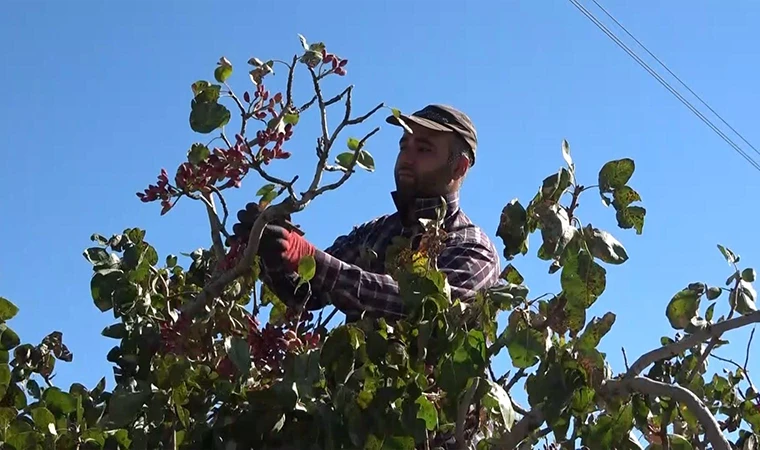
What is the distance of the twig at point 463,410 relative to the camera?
2074 millimetres

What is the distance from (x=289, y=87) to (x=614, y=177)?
67 cm

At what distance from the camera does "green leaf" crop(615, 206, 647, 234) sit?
220cm

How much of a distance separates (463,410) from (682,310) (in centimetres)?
49

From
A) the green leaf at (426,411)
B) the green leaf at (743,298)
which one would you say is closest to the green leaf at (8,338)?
the green leaf at (426,411)

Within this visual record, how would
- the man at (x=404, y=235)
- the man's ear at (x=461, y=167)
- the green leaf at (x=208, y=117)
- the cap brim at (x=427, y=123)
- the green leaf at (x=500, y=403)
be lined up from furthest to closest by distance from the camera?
the man's ear at (x=461, y=167) < the cap brim at (x=427, y=123) < the man at (x=404, y=235) < the green leaf at (x=208, y=117) < the green leaf at (x=500, y=403)

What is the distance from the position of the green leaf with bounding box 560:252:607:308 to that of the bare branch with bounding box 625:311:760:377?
7.2 inches

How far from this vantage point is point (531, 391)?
2.12 meters

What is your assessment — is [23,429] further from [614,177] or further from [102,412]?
[614,177]

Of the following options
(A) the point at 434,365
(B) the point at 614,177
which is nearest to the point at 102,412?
(A) the point at 434,365

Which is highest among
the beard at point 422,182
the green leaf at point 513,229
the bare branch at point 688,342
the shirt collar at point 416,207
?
the beard at point 422,182

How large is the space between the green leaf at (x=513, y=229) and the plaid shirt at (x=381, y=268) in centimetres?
36

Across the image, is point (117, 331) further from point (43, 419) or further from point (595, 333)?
point (595, 333)

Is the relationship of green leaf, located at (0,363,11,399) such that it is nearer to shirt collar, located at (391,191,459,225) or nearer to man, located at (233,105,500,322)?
man, located at (233,105,500,322)

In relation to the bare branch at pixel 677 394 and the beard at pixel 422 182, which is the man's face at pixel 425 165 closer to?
the beard at pixel 422 182
